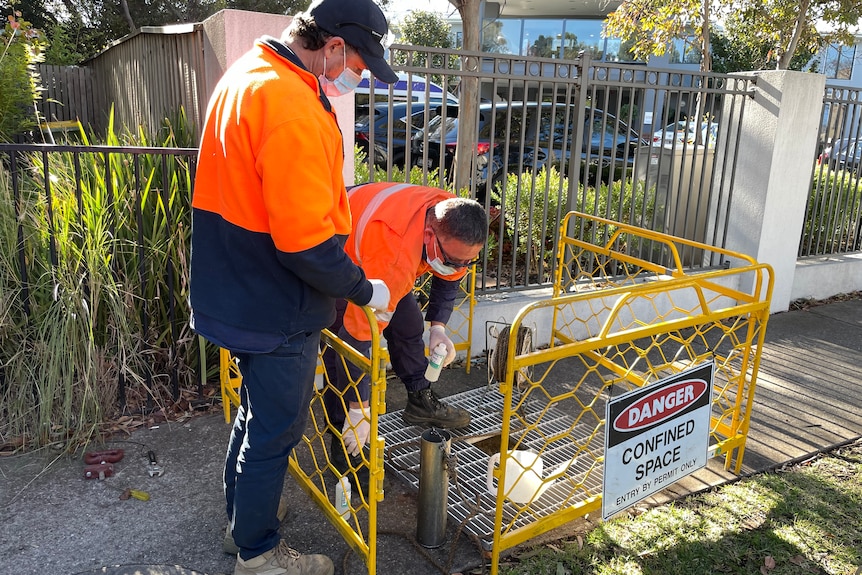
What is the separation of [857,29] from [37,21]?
21.9 m

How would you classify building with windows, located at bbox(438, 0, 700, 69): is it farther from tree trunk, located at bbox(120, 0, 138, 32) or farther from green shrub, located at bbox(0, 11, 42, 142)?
green shrub, located at bbox(0, 11, 42, 142)

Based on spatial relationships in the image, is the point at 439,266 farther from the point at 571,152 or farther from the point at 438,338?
the point at 571,152

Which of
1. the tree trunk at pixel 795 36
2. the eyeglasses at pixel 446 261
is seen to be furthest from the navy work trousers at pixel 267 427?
the tree trunk at pixel 795 36

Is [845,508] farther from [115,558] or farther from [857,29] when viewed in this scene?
[857,29]

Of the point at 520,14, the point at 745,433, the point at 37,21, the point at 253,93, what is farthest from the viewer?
the point at 520,14

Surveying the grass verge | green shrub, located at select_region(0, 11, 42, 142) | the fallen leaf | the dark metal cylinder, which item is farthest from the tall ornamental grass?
the fallen leaf

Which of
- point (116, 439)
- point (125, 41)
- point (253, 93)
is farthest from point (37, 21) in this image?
point (253, 93)

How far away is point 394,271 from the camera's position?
2.75 metres

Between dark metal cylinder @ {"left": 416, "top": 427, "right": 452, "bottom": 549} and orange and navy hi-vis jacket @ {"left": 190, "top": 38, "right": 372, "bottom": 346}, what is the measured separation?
2.49ft

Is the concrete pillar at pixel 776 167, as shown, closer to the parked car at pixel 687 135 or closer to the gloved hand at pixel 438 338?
the parked car at pixel 687 135

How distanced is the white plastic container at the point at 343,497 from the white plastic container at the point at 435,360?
0.85 metres

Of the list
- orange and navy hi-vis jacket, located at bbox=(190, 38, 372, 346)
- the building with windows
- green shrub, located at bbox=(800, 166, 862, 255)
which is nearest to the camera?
orange and navy hi-vis jacket, located at bbox=(190, 38, 372, 346)

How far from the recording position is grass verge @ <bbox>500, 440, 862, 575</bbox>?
8.97 ft

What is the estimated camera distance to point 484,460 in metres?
3.43
